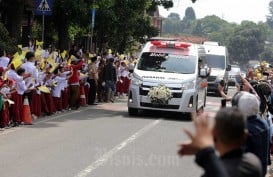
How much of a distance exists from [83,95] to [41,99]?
13.3ft

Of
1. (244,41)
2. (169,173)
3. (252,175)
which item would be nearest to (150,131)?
(169,173)

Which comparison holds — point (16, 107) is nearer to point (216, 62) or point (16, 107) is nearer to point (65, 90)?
point (65, 90)

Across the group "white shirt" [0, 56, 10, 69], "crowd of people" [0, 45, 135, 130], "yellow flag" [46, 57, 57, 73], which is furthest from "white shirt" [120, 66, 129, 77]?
"white shirt" [0, 56, 10, 69]

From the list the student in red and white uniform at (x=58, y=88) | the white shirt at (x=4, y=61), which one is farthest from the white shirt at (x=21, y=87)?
the student in red and white uniform at (x=58, y=88)

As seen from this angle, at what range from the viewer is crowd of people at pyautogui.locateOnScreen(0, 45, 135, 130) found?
14297 mm

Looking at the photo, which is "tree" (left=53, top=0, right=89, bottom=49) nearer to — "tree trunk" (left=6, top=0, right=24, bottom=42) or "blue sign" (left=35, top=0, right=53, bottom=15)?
"tree trunk" (left=6, top=0, right=24, bottom=42)

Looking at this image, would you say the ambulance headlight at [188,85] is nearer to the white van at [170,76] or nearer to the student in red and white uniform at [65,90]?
the white van at [170,76]

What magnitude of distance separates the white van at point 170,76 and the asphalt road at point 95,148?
0.51m

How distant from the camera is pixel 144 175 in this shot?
9180mm

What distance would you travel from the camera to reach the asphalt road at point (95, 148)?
941cm

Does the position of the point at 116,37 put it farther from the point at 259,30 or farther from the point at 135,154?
the point at 259,30

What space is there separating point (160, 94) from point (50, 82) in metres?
3.04

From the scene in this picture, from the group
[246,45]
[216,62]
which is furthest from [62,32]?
[246,45]

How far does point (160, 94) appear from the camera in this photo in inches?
687
